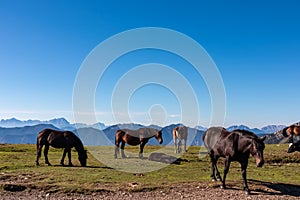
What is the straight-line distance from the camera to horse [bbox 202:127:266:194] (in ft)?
36.8

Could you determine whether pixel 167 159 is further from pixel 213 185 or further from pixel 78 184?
pixel 78 184

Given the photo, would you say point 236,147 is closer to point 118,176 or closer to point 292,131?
point 118,176

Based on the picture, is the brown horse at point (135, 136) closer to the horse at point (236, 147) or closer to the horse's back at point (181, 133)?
the horse's back at point (181, 133)

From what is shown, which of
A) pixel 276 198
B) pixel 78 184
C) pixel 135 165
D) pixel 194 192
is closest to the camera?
pixel 276 198

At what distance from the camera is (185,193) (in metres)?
11.8

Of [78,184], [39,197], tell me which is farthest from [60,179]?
[39,197]

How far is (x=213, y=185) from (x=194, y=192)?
1376 millimetres

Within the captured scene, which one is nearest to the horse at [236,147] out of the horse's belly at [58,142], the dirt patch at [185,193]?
the dirt patch at [185,193]

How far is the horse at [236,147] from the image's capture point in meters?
11.2

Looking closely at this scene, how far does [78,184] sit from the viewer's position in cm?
1279

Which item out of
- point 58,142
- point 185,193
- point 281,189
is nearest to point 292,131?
point 281,189

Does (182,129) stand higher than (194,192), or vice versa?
(182,129)

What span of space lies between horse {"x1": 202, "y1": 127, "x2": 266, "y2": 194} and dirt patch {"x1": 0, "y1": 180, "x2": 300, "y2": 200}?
22.1 inches

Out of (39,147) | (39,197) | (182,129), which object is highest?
(182,129)
